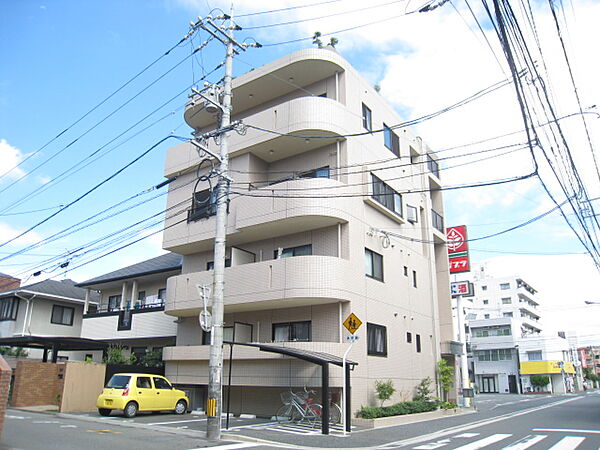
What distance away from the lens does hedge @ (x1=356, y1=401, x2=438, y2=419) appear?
16.0m

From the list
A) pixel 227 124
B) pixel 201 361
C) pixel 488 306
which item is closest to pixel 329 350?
pixel 201 361

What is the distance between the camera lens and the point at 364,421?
1537 centimetres

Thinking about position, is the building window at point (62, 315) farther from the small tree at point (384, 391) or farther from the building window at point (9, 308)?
the small tree at point (384, 391)

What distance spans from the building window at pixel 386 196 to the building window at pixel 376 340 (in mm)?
5232

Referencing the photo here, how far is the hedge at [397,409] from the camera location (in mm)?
15984

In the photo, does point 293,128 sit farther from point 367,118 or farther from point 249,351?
point 249,351

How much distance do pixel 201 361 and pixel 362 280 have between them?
24.5 feet

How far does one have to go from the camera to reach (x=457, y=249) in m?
29.0

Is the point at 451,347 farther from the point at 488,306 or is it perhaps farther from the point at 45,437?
the point at 488,306

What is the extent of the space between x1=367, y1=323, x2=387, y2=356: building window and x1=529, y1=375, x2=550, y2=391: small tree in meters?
47.5

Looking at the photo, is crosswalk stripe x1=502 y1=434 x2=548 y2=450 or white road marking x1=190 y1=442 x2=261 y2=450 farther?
crosswalk stripe x1=502 y1=434 x2=548 y2=450

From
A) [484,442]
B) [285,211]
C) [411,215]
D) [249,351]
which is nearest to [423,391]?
[411,215]

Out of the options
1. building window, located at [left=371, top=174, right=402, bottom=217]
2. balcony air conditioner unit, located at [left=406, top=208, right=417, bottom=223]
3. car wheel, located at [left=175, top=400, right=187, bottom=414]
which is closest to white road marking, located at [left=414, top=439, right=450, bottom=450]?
building window, located at [left=371, top=174, right=402, bottom=217]

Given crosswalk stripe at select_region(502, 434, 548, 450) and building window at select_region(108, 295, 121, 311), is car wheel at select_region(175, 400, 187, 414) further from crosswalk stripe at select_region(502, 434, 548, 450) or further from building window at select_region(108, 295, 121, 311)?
crosswalk stripe at select_region(502, 434, 548, 450)
